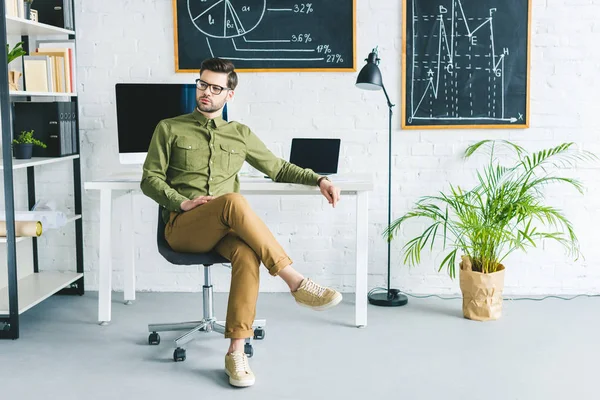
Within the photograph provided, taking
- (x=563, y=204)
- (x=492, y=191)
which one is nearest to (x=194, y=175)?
(x=492, y=191)

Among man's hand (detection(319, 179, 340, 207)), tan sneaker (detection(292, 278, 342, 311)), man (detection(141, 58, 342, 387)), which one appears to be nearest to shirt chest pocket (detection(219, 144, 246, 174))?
man (detection(141, 58, 342, 387))

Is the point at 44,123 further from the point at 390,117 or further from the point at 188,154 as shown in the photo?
the point at 390,117

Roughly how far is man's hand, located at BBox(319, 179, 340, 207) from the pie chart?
1135 mm

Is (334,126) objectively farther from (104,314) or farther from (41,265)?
(41,265)

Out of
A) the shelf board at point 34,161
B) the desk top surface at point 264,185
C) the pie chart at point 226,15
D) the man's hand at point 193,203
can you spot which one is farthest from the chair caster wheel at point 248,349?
the pie chart at point 226,15

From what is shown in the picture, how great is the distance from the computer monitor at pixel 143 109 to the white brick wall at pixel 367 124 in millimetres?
396

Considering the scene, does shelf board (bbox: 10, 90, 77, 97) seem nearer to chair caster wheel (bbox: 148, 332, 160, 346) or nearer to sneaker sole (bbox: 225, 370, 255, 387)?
chair caster wheel (bbox: 148, 332, 160, 346)

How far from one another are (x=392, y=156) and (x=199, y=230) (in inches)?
56.5

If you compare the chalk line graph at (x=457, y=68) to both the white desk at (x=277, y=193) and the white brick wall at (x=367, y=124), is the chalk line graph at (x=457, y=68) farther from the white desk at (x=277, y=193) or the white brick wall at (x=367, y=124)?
the white desk at (x=277, y=193)

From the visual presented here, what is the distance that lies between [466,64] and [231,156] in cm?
144

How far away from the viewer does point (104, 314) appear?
3473 millimetres

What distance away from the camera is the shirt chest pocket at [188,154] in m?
3.07

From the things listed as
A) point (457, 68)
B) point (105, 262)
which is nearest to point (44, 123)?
point (105, 262)

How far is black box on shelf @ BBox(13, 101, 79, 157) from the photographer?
12.0ft
